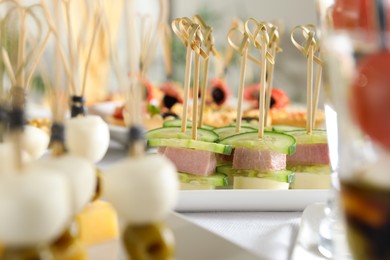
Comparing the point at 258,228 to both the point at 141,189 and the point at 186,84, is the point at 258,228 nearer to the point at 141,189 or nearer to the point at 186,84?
the point at 186,84

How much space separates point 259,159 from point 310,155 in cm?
10

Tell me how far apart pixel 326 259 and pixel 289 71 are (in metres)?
3.58

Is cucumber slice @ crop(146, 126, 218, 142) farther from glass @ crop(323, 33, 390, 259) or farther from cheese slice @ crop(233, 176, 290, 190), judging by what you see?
glass @ crop(323, 33, 390, 259)

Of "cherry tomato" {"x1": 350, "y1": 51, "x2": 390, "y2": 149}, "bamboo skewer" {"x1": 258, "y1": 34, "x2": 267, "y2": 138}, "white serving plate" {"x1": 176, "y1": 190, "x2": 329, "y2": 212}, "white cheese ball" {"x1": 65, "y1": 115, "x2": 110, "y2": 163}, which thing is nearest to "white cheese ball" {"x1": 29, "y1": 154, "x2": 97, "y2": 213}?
"white cheese ball" {"x1": 65, "y1": 115, "x2": 110, "y2": 163}

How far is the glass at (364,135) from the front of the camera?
583 millimetres

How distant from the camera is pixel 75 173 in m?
0.66

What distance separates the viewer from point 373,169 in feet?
1.96

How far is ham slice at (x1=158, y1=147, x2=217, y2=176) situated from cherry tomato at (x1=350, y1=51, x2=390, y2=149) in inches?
24.6

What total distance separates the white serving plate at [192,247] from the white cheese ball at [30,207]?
241mm

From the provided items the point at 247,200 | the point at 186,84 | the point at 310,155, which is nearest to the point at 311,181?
the point at 310,155

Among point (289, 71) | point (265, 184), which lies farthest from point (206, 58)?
point (289, 71)

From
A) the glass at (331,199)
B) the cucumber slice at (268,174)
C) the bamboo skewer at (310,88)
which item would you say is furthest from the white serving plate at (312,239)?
the bamboo skewer at (310,88)

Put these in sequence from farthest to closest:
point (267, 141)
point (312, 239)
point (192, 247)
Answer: point (267, 141) < point (312, 239) < point (192, 247)

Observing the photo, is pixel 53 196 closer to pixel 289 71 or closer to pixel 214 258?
pixel 214 258
